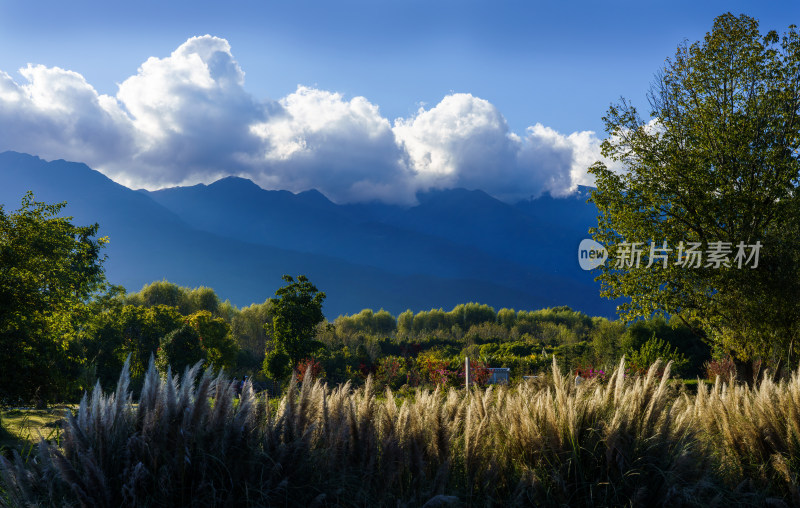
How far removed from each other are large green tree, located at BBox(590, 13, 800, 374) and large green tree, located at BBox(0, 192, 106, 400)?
1342 cm

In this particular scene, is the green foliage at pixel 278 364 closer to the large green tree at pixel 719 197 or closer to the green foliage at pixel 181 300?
the large green tree at pixel 719 197

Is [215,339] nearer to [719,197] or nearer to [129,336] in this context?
[129,336]

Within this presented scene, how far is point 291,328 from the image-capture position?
1013 inches

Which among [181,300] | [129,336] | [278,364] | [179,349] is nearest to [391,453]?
[278,364]

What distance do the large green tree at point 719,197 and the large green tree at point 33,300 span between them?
44.0 ft

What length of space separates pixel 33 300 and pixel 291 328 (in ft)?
46.8

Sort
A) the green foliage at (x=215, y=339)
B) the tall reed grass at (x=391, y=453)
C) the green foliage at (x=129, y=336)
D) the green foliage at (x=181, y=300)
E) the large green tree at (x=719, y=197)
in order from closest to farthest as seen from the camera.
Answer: the tall reed grass at (x=391, y=453), the large green tree at (x=719, y=197), the green foliage at (x=129, y=336), the green foliage at (x=215, y=339), the green foliage at (x=181, y=300)

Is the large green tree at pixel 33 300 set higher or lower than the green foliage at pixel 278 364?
higher

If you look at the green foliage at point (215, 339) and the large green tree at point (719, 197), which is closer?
the large green tree at point (719, 197)

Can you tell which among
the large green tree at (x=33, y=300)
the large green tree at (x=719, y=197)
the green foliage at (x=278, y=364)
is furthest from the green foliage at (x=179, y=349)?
the large green tree at (x=719, y=197)

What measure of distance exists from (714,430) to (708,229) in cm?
1020

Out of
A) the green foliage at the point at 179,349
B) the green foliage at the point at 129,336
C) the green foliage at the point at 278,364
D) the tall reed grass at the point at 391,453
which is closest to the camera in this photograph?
the tall reed grass at the point at 391,453

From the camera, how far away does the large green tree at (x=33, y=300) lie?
38.4 ft

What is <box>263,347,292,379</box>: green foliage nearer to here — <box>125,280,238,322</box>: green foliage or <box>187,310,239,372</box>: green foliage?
<box>187,310,239,372</box>: green foliage
